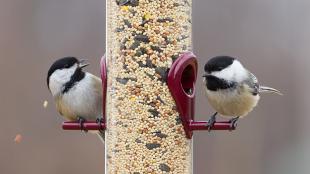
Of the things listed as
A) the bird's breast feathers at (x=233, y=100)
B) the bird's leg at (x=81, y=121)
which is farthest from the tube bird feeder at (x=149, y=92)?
the bird's breast feathers at (x=233, y=100)

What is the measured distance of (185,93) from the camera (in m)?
5.95

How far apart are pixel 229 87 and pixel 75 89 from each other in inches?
37.8

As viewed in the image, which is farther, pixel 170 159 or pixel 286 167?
pixel 286 167

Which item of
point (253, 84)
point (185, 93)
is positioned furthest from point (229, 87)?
point (185, 93)

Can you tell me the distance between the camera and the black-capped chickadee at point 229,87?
20.9 ft

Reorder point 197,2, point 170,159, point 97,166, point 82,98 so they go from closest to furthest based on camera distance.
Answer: point 170,159
point 82,98
point 97,166
point 197,2

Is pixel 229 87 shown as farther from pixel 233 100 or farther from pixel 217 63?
pixel 217 63

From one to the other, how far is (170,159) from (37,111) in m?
6.55

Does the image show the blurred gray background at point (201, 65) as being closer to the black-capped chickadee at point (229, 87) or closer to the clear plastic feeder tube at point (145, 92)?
the black-capped chickadee at point (229, 87)

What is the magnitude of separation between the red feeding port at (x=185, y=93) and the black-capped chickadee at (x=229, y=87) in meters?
0.33

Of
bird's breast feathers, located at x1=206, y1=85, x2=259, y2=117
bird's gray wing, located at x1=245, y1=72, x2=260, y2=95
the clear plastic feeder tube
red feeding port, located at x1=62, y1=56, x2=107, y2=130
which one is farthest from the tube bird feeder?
bird's gray wing, located at x1=245, y1=72, x2=260, y2=95

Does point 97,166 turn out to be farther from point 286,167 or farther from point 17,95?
point 286,167

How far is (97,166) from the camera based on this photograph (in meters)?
12.0

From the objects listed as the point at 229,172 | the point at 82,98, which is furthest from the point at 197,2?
the point at 82,98
